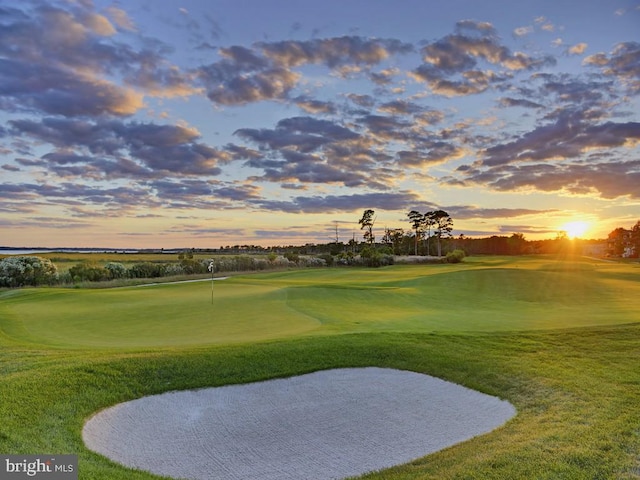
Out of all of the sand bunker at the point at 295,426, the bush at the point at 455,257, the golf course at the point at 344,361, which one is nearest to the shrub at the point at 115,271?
the golf course at the point at 344,361

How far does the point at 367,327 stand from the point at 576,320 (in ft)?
23.9

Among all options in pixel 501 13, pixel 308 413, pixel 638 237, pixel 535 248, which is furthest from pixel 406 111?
pixel 535 248

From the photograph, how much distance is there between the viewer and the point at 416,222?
91062 millimetres

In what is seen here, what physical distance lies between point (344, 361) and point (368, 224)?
80.7 metres

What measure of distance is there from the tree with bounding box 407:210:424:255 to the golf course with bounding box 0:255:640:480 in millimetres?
69318

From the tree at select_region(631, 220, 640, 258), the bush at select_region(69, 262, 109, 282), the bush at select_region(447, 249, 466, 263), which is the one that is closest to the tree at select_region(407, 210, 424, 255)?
the bush at select_region(447, 249, 466, 263)

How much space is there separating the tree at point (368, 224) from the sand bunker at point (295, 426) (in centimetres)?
8014

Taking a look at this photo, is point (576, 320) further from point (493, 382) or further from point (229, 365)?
point (229, 365)

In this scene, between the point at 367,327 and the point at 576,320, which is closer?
the point at 367,327

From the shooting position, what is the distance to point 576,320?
14.7 metres

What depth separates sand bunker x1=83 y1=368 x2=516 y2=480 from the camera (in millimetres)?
5391

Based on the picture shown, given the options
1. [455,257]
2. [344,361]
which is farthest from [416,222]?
[344,361]

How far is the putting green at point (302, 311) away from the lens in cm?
1318

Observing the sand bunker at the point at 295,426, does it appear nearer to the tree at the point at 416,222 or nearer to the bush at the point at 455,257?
the bush at the point at 455,257
